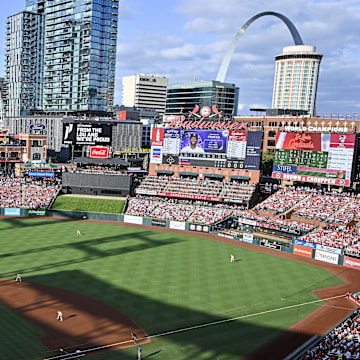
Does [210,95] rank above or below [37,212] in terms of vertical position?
above

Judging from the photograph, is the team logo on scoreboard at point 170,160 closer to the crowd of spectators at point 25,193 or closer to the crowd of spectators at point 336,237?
the crowd of spectators at point 25,193

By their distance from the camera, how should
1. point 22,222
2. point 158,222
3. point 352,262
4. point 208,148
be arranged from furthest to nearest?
point 208,148 → point 158,222 → point 22,222 → point 352,262

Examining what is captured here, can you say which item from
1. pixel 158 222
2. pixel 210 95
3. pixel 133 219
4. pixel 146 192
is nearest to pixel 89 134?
pixel 146 192

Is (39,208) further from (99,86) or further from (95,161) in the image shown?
(99,86)

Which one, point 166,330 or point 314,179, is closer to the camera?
point 166,330

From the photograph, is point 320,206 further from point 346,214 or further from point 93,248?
point 93,248

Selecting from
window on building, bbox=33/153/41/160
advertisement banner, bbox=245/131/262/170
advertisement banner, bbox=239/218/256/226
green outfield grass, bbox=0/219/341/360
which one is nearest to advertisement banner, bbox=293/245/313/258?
green outfield grass, bbox=0/219/341/360
